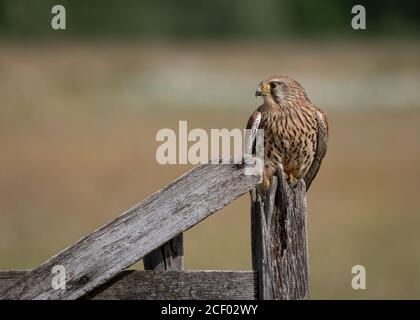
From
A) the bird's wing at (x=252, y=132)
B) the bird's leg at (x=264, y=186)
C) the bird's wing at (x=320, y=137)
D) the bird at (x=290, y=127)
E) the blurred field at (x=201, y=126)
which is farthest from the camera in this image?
the blurred field at (x=201, y=126)

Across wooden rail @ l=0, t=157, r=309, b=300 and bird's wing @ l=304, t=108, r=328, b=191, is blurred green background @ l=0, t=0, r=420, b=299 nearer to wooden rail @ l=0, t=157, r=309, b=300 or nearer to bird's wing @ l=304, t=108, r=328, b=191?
bird's wing @ l=304, t=108, r=328, b=191

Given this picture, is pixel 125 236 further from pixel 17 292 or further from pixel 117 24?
A: pixel 117 24

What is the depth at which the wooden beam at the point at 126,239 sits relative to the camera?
129 inches

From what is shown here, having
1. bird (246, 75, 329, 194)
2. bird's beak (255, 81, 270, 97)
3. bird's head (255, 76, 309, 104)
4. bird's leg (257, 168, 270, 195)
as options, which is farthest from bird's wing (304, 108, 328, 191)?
bird's leg (257, 168, 270, 195)

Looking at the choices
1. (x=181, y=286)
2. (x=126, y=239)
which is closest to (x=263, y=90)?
(x=181, y=286)

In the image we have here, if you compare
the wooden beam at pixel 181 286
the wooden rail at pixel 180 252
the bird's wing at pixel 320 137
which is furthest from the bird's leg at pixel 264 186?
the bird's wing at pixel 320 137

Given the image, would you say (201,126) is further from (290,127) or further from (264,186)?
(264,186)

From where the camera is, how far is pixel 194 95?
74.5ft

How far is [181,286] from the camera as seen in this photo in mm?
3424

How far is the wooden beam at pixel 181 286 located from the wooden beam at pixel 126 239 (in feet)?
0.51

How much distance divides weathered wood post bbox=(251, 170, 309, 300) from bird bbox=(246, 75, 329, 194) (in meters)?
1.77

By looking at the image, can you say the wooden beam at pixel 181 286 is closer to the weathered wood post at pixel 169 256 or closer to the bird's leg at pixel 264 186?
the weathered wood post at pixel 169 256

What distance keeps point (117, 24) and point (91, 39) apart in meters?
2.73

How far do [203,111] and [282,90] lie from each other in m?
14.2
